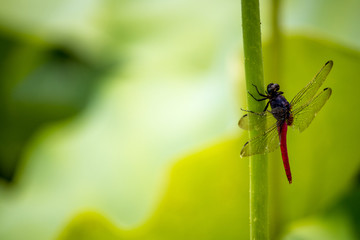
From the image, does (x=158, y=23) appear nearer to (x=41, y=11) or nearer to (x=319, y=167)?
(x=41, y=11)

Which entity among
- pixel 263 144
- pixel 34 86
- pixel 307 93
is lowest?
pixel 263 144

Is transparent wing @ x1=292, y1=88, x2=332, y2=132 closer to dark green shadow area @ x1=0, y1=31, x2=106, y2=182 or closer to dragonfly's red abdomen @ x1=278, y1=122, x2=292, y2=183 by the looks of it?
dragonfly's red abdomen @ x1=278, y1=122, x2=292, y2=183

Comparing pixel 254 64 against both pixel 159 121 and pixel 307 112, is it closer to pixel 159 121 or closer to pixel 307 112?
pixel 307 112

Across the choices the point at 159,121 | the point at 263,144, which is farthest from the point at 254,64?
the point at 159,121

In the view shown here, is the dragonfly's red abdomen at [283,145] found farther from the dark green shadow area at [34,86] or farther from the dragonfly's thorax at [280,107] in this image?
the dark green shadow area at [34,86]

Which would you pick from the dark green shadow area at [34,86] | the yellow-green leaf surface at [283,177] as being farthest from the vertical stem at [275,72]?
the dark green shadow area at [34,86]

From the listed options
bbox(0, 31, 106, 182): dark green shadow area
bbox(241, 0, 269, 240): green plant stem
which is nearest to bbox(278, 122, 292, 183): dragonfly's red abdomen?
bbox(241, 0, 269, 240): green plant stem
